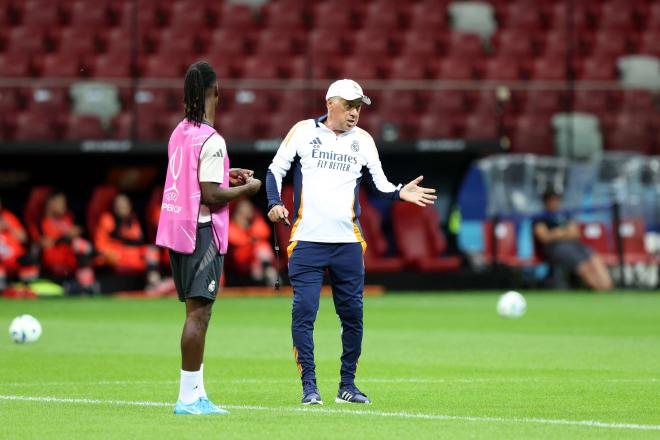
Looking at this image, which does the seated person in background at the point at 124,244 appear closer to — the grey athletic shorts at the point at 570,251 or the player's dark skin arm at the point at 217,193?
the grey athletic shorts at the point at 570,251

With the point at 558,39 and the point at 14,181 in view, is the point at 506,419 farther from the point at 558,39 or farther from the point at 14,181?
the point at 558,39

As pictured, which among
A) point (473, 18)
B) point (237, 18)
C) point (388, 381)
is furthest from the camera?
point (473, 18)

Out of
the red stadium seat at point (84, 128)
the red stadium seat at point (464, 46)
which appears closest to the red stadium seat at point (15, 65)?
the red stadium seat at point (84, 128)

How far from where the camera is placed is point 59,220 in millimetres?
24031

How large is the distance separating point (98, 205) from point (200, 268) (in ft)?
55.7

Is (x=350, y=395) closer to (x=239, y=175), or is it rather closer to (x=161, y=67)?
(x=239, y=175)

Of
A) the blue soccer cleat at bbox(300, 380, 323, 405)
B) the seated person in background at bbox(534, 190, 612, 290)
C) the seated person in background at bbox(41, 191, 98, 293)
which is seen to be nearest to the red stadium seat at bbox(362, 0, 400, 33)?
the seated person in background at bbox(534, 190, 612, 290)

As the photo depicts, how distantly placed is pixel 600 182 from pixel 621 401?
1791 centimetres

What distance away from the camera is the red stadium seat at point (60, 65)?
87.3 feet

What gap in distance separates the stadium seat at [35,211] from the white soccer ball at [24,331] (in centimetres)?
1005

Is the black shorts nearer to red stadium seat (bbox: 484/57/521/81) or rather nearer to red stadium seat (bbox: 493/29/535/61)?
red stadium seat (bbox: 484/57/521/81)

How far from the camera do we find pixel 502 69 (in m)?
28.9

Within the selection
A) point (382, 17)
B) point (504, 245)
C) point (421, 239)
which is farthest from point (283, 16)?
point (504, 245)

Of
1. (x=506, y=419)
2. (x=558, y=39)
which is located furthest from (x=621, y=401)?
(x=558, y=39)
